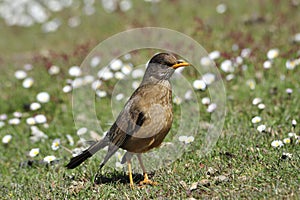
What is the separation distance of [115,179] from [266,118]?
2145 mm

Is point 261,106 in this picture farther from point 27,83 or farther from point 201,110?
point 27,83

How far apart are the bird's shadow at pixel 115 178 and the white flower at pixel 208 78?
256cm

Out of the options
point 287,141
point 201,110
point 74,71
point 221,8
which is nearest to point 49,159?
point 201,110

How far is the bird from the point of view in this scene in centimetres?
479

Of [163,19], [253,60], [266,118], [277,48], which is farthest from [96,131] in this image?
[163,19]

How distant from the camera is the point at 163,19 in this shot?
1157 cm

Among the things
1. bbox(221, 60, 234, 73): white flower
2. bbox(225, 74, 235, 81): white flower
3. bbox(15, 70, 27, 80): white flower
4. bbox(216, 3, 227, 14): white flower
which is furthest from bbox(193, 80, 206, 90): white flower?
bbox(216, 3, 227, 14): white flower

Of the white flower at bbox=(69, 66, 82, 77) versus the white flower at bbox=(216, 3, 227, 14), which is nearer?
the white flower at bbox=(69, 66, 82, 77)

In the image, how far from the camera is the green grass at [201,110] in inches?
186

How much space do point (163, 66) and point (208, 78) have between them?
2754 millimetres

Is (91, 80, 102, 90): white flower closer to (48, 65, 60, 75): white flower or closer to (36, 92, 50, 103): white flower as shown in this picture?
(36, 92, 50, 103): white flower

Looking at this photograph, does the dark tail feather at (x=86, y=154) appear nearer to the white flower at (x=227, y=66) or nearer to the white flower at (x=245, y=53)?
the white flower at (x=227, y=66)

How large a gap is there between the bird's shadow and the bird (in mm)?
241

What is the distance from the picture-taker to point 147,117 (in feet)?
15.7
